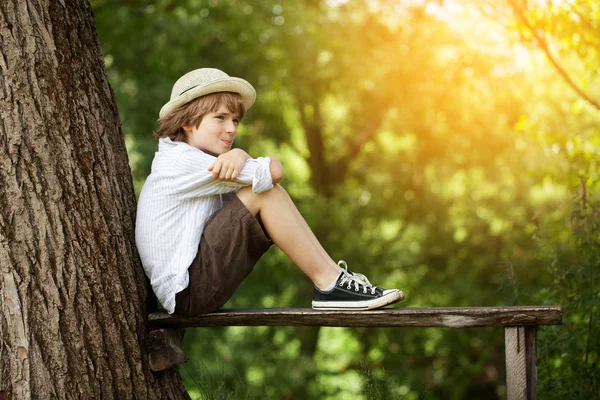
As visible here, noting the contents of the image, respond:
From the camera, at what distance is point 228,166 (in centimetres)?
293

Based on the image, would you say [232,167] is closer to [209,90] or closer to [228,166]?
[228,166]

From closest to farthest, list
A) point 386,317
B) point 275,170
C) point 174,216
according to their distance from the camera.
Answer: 1. point 386,317
2. point 275,170
3. point 174,216

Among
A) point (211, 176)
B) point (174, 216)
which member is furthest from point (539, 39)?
point (174, 216)

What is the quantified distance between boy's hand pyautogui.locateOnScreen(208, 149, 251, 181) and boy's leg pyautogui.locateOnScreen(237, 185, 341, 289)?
0.12 metres

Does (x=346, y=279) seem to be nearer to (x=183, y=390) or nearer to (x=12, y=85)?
(x=183, y=390)

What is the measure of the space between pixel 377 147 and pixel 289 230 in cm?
970

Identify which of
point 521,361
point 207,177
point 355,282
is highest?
point 207,177

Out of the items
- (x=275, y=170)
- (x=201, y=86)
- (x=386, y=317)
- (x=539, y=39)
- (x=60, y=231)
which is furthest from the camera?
(x=539, y=39)

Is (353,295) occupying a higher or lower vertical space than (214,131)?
lower

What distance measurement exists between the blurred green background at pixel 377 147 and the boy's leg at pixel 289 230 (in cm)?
614

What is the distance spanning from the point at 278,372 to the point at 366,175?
11.7ft

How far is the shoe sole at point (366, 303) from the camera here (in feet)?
9.49

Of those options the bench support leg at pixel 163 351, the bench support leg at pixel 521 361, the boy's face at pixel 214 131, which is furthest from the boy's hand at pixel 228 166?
the bench support leg at pixel 521 361

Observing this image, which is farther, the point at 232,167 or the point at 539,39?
the point at 539,39
